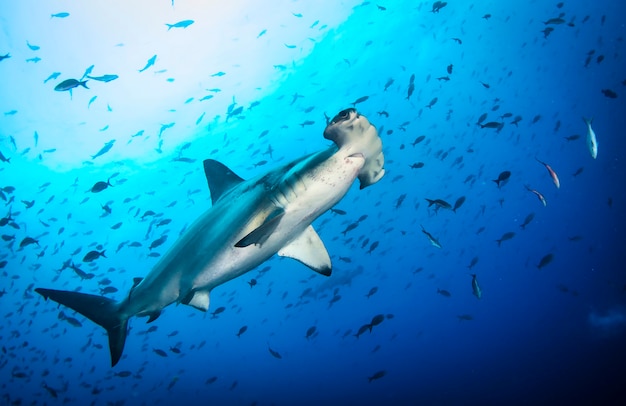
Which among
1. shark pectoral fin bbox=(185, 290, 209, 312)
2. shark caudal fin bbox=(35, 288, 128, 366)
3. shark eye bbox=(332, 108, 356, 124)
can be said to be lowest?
shark caudal fin bbox=(35, 288, 128, 366)

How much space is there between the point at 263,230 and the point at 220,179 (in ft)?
6.47

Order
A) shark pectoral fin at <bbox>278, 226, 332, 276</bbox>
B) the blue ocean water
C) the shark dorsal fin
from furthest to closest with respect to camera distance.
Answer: the blue ocean water → the shark dorsal fin → shark pectoral fin at <bbox>278, 226, 332, 276</bbox>

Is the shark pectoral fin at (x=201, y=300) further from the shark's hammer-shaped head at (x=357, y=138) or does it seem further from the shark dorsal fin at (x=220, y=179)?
the shark's hammer-shaped head at (x=357, y=138)

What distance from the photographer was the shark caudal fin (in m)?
4.19

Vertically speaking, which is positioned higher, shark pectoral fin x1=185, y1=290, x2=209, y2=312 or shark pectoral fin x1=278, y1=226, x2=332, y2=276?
shark pectoral fin x1=278, y1=226, x2=332, y2=276

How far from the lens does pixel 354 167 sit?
2.87m

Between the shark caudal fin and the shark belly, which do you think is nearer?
the shark belly

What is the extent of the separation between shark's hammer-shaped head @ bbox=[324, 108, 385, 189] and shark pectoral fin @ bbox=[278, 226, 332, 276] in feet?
4.12

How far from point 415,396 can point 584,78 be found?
49.9 meters

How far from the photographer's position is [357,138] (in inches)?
107

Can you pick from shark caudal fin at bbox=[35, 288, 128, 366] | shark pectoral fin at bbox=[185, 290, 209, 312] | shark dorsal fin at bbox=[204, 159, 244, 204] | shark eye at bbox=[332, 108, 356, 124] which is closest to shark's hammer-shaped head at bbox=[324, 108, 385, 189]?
shark eye at bbox=[332, 108, 356, 124]

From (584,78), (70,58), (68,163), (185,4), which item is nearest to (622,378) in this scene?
(185,4)

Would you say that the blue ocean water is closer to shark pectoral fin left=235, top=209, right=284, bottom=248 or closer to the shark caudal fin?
the shark caudal fin

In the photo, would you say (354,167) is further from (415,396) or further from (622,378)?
(415,396)
